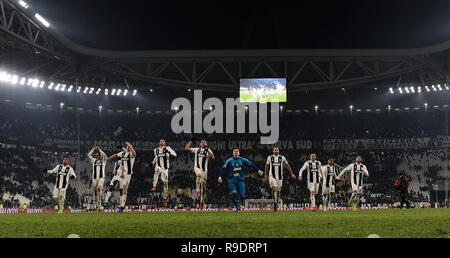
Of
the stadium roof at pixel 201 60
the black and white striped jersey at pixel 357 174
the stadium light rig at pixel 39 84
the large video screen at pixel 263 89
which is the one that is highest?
the stadium roof at pixel 201 60

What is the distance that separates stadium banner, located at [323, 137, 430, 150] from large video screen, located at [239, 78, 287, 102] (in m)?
16.8

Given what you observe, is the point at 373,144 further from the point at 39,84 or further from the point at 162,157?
the point at 162,157

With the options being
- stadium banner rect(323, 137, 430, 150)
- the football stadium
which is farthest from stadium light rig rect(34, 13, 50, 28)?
stadium banner rect(323, 137, 430, 150)

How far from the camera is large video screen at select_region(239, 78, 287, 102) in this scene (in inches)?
1471

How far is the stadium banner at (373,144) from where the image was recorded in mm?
51281

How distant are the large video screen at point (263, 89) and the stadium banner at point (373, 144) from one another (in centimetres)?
1675

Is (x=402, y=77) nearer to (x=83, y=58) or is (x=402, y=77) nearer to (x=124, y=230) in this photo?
(x=83, y=58)

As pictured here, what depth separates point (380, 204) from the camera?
42125 mm

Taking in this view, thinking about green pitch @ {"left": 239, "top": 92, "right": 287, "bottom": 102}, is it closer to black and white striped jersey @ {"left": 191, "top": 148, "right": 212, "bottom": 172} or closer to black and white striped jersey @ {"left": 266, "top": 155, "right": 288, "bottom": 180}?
black and white striped jersey @ {"left": 266, "top": 155, "right": 288, "bottom": 180}

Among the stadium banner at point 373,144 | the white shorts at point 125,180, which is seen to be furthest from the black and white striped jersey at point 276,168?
the stadium banner at point 373,144

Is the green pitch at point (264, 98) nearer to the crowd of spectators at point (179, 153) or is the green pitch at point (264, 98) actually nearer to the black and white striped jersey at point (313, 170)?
the crowd of spectators at point (179, 153)

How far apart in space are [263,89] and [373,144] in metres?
20.7

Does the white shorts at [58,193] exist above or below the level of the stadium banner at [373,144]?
below
